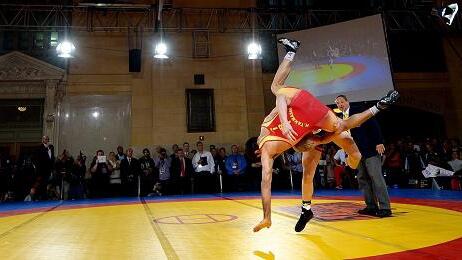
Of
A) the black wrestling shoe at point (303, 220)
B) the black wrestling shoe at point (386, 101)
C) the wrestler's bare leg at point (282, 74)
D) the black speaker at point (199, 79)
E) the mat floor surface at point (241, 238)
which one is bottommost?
the mat floor surface at point (241, 238)

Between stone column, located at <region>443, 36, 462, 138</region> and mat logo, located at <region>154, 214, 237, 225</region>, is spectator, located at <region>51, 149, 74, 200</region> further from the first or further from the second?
stone column, located at <region>443, 36, 462, 138</region>

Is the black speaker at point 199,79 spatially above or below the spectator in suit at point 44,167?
above

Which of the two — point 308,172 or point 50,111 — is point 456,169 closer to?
point 308,172

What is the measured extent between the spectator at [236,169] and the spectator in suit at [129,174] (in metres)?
2.64

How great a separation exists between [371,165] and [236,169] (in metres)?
6.62

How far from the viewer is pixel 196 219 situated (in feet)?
14.5

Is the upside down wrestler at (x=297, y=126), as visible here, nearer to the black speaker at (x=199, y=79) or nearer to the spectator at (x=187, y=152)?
the spectator at (x=187, y=152)

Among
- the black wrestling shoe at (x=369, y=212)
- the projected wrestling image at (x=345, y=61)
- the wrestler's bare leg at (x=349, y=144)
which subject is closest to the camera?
the wrestler's bare leg at (x=349, y=144)

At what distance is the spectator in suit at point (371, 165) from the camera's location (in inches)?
170


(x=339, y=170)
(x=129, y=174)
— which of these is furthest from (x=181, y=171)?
(x=339, y=170)

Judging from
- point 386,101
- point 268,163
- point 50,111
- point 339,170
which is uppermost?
point 50,111

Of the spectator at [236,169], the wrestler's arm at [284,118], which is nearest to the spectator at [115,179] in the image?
the spectator at [236,169]

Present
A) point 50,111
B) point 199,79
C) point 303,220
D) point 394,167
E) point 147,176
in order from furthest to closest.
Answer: point 199,79
point 50,111
point 147,176
point 394,167
point 303,220

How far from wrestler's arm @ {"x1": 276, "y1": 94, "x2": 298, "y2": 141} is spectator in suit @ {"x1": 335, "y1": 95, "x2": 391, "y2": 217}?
1.34 m
